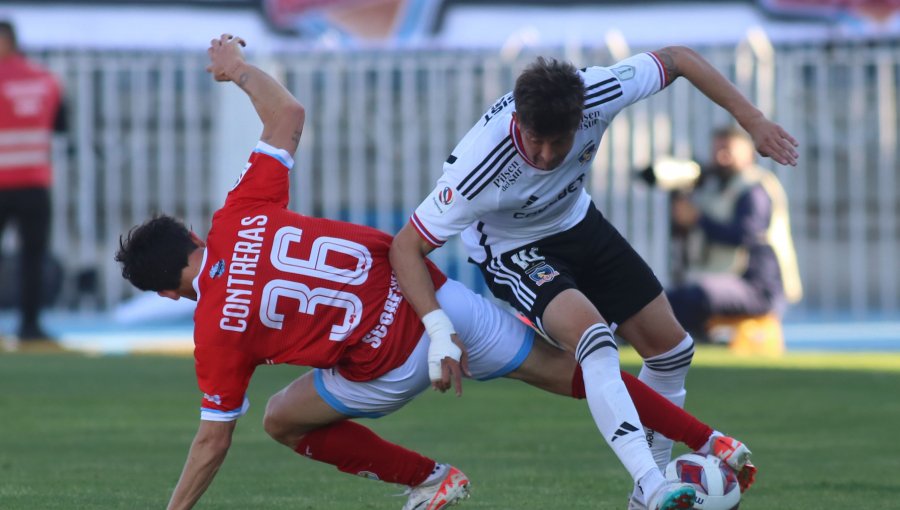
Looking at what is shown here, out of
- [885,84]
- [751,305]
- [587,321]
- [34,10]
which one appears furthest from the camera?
[34,10]

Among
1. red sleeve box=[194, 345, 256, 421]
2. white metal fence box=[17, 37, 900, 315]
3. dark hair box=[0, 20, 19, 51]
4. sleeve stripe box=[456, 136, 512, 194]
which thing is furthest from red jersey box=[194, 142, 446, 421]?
white metal fence box=[17, 37, 900, 315]

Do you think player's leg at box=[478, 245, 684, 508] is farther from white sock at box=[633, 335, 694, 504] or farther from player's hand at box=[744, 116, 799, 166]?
player's hand at box=[744, 116, 799, 166]

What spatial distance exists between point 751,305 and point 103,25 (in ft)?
28.2

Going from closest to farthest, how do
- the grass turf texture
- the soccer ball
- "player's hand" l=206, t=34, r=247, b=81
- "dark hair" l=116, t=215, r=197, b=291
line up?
1. the soccer ball
2. "dark hair" l=116, t=215, r=197, b=291
3. "player's hand" l=206, t=34, r=247, b=81
4. the grass turf texture

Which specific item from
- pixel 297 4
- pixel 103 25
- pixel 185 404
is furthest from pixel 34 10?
pixel 185 404

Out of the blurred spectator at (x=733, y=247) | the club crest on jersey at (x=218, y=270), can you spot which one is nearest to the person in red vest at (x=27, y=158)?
the blurred spectator at (x=733, y=247)

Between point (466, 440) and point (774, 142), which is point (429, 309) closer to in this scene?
point (774, 142)

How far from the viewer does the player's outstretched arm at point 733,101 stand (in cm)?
587

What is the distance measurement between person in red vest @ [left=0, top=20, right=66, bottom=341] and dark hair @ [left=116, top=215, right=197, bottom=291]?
8.02 metres

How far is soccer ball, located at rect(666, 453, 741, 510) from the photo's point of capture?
555 cm

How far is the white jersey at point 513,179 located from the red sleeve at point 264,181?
487mm

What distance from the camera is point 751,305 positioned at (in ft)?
44.3

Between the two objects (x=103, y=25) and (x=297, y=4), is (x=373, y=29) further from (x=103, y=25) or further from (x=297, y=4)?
(x=103, y=25)

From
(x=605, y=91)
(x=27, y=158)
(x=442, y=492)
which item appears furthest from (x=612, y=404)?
(x=27, y=158)
